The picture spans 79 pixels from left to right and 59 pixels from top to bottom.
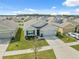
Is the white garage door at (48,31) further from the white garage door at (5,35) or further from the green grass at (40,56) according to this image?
the green grass at (40,56)

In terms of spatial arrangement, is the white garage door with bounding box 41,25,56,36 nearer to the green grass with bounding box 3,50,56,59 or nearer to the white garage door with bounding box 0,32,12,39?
the white garage door with bounding box 0,32,12,39

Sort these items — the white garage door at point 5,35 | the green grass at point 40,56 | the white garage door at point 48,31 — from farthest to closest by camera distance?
the white garage door at point 48,31
the white garage door at point 5,35
the green grass at point 40,56

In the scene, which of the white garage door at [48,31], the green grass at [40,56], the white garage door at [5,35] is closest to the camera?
the green grass at [40,56]

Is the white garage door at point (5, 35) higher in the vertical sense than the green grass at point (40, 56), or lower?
higher

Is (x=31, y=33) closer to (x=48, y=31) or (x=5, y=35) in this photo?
(x=48, y=31)

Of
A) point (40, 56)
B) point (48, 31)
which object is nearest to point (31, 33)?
point (48, 31)

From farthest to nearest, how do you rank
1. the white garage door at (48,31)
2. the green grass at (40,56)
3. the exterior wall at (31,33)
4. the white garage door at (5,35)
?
1. the white garage door at (48,31)
2. the exterior wall at (31,33)
3. the white garage door at (5,35)
4. the green grass at (40,56)

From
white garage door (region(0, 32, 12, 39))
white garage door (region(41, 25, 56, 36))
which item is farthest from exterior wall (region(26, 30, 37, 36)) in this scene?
A: white garage door (region(0, 32, 12, 39))

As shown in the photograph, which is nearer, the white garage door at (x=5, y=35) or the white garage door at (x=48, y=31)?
the white garage door at (x=5, y=35)

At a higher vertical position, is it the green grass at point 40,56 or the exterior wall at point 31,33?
the exterior wall at point 31,33

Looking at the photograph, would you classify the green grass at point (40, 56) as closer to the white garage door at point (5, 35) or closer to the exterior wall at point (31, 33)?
the white garage door at point (5, 35)

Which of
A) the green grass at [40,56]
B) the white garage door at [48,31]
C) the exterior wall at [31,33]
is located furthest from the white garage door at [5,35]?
the green grass at [40,56]
